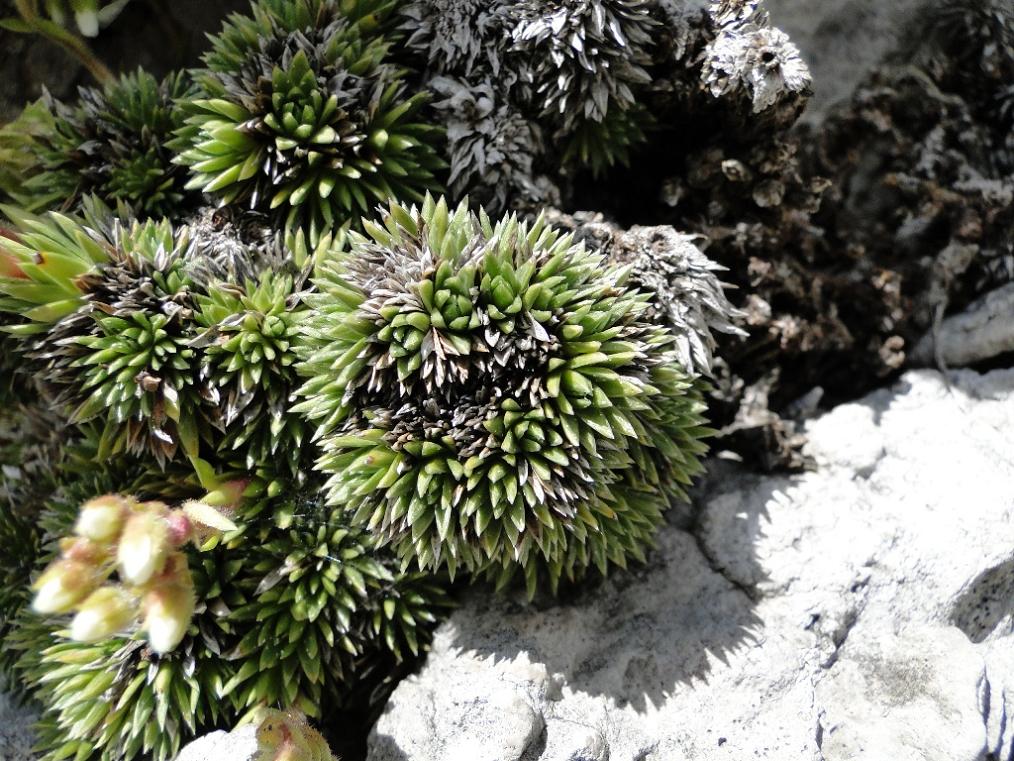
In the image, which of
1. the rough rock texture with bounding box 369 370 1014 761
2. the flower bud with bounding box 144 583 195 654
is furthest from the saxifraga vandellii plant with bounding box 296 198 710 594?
the flower bud with bounding box 144 583 195 654

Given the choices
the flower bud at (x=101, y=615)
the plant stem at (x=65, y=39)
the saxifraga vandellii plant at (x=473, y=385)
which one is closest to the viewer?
the flower bud at (x=101, y=615)

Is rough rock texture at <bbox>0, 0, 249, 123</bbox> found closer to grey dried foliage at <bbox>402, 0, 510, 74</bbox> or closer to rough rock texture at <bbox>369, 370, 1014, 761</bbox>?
grey dried foliage at <bbox>402, 0, 510, 74</bbox>

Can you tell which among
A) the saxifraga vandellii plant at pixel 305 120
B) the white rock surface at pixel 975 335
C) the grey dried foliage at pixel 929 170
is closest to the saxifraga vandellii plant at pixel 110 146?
the saxifraga vandellii plant at pixel 305 120

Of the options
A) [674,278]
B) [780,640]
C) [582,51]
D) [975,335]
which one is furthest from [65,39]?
[975,335]

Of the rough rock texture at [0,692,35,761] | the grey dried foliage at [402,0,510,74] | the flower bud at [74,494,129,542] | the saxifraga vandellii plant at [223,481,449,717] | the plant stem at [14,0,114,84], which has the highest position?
the grey dried foliage at [402,0,510,74]

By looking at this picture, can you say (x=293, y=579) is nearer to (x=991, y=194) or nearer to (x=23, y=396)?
(x=23, y=396)

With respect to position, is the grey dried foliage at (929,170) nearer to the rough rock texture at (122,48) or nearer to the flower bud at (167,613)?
the rough rock texture at (122,48)
